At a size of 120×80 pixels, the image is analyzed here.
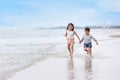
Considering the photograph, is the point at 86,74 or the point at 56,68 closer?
the point at 86,74

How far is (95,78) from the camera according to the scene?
32.3ft

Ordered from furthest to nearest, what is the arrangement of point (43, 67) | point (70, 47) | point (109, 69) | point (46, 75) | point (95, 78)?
point (70, 47) < point (43, 67) < point (109, 69) < point (46, 75) < point (95, 78)

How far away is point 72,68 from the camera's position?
40.0 ft

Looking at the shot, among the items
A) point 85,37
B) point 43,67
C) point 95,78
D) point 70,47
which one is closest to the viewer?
point 95,78

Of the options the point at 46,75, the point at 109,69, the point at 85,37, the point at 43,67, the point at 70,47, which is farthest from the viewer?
the point at 70,47

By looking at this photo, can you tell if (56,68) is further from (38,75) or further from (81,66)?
(38,75)

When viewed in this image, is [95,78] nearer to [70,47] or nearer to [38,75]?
[38,75]

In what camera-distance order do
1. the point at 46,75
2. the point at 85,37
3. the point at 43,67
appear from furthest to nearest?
the point at 85,37 < the point at 43,67 < the point at 46,75


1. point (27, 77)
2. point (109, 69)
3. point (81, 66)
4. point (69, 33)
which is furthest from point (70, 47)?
point (27, 77)

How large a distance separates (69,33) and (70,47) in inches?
35.1

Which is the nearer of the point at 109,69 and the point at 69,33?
the point at 109,69

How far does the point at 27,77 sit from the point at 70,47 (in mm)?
7677

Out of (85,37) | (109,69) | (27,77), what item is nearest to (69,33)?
(85,37)

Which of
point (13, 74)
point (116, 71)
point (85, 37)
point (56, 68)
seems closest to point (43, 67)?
point (56, 68)
